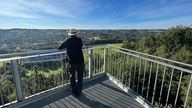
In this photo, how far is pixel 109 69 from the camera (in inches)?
189

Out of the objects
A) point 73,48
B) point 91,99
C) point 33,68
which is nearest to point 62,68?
point 33,68

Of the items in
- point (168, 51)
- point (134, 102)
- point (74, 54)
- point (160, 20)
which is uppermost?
point (160, 20)

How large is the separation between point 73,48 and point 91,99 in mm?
1202

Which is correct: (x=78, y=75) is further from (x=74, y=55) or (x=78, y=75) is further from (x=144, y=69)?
(x=144, y=69)

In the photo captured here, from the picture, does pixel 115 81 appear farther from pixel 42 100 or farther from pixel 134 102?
pixel 42 100

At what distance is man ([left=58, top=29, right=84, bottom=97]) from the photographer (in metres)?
2.97

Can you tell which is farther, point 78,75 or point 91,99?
point 78,75

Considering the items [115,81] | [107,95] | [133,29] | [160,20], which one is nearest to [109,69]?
[115,81]

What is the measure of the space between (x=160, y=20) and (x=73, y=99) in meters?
17.6

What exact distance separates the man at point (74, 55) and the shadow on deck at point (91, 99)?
0.25m

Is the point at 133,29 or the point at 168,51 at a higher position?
the point at 133,29

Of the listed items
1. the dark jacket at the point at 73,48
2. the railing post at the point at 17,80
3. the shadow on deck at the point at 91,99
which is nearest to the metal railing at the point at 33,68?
the railing post at the point at 17,80

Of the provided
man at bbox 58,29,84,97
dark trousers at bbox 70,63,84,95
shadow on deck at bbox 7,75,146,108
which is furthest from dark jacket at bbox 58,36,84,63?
shadow on deck at bbox 7,75,146,108

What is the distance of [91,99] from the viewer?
314 centimetres
